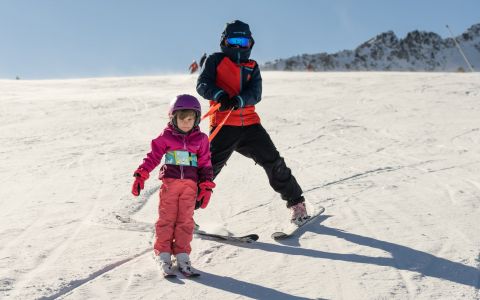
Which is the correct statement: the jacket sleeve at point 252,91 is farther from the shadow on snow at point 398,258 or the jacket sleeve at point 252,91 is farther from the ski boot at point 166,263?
the ski boot at point 166,263

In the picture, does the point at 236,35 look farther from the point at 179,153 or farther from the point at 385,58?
the point at 385,58

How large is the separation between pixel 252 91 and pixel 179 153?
1.06 meters

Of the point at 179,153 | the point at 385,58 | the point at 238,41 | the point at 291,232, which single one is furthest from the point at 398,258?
the point at 385,58

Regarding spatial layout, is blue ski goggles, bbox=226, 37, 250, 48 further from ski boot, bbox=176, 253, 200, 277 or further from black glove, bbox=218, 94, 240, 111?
ski boot, bbox=176, 253, 200, 277

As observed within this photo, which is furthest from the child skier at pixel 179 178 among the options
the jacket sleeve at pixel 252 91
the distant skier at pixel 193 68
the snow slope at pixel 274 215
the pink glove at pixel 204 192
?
the distant skier at pixel 193 68

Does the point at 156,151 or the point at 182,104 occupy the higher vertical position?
the point at 182,104

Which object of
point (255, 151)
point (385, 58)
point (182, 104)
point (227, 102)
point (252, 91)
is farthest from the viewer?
point (385, 58)

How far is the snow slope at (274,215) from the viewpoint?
338cm

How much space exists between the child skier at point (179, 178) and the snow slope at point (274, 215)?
8.3 inches

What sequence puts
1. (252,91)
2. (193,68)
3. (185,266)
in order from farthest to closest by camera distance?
(193,68), (252,91), (185,266)

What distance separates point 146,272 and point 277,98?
1227 centimetres

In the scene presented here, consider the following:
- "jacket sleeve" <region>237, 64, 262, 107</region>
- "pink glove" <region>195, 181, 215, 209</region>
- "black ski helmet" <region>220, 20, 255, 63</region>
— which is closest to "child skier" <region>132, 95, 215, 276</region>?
"pink glove" <region>195, 181, 215, 209</region>

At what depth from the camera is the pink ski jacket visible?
12.3 ft

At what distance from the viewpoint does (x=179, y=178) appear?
3742 mm
